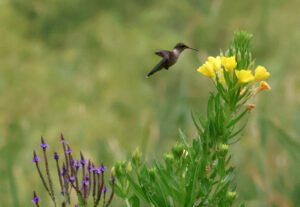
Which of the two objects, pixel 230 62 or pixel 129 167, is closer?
pixel 230 62

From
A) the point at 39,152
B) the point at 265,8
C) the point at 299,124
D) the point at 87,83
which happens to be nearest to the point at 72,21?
the point at 87,83

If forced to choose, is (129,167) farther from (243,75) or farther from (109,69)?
(109,69)

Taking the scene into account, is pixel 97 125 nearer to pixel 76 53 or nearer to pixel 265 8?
pixel 76 53

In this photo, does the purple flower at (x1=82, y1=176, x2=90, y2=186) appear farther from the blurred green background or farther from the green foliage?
the blurred green background

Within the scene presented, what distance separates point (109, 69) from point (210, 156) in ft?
7.96

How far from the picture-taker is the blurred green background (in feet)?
7.43

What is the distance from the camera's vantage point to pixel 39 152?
7.81 feet

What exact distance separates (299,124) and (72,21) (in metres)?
1.80

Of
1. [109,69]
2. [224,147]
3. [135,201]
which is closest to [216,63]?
[224,147]

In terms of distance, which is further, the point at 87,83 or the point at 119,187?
the point at 87,83

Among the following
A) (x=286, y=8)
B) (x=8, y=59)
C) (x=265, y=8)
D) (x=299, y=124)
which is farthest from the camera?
(x=286, y=8)

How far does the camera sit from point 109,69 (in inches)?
118

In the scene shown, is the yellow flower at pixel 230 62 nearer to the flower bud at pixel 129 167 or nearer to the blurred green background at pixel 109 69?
the flower bud at pixel 129 167

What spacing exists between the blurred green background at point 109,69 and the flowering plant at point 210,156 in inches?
50.4
